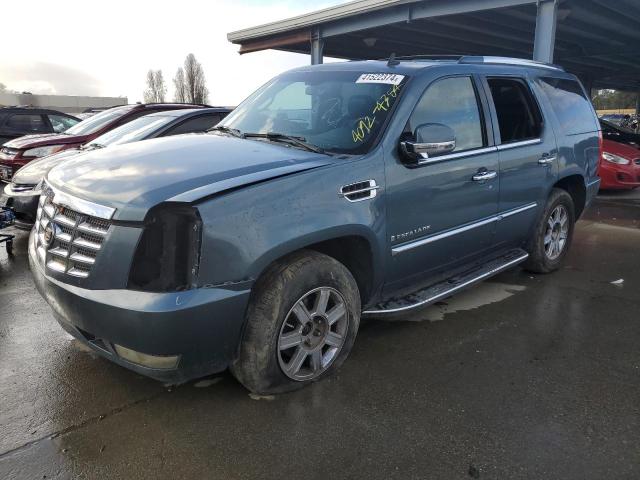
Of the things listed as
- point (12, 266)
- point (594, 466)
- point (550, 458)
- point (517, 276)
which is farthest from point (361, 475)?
point (12, 266)

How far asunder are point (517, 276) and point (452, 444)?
3.02 metres

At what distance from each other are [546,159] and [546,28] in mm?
7415

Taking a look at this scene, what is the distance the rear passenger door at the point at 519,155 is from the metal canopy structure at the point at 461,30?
23.7 feet

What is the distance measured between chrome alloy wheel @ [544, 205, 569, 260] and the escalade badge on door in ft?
6.91

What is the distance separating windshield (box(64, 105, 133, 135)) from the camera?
7801 mm

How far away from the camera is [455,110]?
381 centimetres

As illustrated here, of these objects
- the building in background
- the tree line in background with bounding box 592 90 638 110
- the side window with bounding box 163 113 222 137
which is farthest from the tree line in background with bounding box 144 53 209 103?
the side window with bounding box 163 113 222 137

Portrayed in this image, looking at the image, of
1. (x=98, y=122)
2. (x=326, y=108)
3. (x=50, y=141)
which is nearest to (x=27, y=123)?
(x=98, y=122)

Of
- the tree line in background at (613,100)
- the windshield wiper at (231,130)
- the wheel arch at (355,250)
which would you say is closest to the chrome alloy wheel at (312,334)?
the wheel arch at (355,250)

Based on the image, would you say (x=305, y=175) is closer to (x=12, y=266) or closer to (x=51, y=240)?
(x=51, y=240)

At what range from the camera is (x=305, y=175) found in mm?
2809

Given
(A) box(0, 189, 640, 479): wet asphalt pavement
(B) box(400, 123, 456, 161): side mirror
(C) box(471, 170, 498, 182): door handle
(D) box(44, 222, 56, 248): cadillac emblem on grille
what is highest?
(B) box(400, 123, 456, 161): side mirror

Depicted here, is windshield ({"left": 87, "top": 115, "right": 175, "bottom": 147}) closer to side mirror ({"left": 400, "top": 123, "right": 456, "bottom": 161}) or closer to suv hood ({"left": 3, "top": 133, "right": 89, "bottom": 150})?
suv hood ({"left": 3, "top": 133, "right": 89, "bottom": 150})

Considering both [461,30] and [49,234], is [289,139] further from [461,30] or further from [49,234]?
[461,30]
